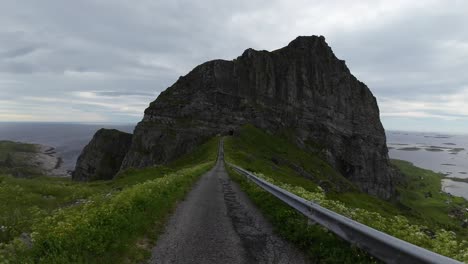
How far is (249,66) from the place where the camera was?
160 m

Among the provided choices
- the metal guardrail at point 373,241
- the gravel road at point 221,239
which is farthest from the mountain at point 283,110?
the metal guardrail at point 373,241

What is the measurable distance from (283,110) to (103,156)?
76.0 meters

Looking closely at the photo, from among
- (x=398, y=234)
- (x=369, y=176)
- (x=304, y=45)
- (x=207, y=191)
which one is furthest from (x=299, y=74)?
(x=398, y=234)

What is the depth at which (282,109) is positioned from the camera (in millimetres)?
158750

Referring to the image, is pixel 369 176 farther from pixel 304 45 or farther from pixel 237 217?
pixel 237 217

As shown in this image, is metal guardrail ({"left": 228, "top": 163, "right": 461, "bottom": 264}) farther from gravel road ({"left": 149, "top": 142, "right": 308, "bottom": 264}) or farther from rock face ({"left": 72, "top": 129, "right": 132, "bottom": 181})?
rock face ({"left": 72, "top": 129, "right": 132, "bottom": 181})

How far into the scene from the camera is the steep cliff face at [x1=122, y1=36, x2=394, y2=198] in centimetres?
12788

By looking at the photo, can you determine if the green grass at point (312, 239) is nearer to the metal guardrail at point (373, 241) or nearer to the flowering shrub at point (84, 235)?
the metal guardrail at point (373, 241)

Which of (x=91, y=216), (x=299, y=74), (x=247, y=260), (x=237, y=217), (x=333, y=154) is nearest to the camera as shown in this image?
(x=247, y=260)

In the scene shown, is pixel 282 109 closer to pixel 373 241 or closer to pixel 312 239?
pixel 312 239

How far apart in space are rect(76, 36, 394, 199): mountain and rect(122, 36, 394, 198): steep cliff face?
351 millimetres

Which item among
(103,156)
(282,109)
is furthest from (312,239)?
(282,109)

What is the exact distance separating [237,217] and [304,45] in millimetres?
172752

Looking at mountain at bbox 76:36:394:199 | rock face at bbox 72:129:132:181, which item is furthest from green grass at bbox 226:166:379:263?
rock face at bbox 72:129:132:181
